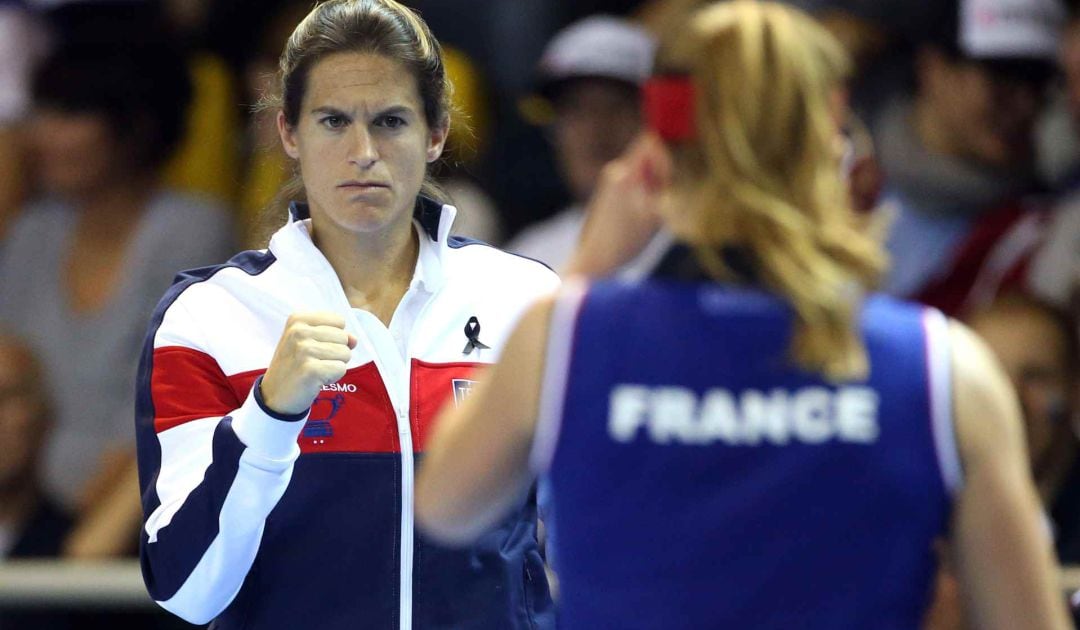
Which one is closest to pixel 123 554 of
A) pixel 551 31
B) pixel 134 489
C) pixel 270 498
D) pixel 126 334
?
pixel 134 489

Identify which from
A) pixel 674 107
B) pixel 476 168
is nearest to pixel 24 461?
pixel 476 168

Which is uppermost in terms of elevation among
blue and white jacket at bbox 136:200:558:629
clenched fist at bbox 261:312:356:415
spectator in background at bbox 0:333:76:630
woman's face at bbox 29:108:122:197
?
clenched fist at bbox 261:312:356:415

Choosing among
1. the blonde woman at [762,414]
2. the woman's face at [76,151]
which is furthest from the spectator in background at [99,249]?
the blonde woman at [762,414]

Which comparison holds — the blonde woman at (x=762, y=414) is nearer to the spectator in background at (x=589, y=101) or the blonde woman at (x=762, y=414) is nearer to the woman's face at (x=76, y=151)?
the spectator in background at (x=589, y=101)

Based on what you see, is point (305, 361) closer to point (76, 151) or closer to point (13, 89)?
point (76, 151)

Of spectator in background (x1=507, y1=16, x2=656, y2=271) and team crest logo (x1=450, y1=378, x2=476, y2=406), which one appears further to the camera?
spectator in background (x1=507, y1=16, x2=656, y2=271)

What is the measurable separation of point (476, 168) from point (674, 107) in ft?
11.2

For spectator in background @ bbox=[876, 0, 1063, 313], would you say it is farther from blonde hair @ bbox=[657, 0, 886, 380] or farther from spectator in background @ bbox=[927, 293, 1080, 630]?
blonde hair @ bbox=[657, 0, 886, 380]

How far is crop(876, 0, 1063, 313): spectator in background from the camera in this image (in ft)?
14.8

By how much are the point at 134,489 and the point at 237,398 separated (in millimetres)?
2319

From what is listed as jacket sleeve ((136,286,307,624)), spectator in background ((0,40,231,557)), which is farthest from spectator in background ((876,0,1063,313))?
jacket sleeve ((136,286,307,624))

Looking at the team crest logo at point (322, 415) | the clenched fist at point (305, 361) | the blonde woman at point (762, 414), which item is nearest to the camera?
the blonde woman at point (762, 414)

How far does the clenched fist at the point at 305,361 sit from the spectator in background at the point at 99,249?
2.55 m

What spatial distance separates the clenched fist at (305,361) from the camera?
84.7 inches
